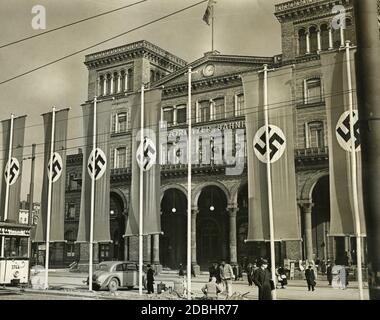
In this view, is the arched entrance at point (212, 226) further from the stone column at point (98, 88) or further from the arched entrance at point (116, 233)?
the stone column at point (98, 88)

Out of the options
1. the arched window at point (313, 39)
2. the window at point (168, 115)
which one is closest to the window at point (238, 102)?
the window at point (168, 115)

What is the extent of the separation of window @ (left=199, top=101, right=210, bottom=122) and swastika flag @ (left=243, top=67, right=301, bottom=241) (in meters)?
18.0

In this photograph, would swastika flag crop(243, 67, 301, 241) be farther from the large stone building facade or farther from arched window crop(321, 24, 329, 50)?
arched window crop(321, 24, 329, 50)

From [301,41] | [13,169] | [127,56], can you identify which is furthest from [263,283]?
[127,56]

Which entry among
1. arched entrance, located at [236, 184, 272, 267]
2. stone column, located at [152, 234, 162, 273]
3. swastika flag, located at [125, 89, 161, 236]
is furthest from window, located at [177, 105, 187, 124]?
swastika flag, located at [125, 89, 161, 236]

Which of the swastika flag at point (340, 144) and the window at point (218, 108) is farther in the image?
the window at point (218, 108)

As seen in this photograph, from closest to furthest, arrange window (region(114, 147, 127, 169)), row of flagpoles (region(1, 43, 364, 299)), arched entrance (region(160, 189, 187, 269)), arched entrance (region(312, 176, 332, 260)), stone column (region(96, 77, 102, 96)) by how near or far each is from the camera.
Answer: row of flagpoles (region(1, 43, 364, 299)) → stone column (region(96, 77, 102, 96)) → arched entrance (region(312, 176, 332, 260)) → arched entrance (region(160, 189, 187, 269)) → window (region(114, 147, 127, 169))

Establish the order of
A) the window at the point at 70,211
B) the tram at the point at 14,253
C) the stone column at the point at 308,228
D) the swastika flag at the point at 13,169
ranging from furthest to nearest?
the window at the point at 70,211 → the stone column at the point at 308,228 → the swastika flag at the point at 13,169 → the tram at the point at 14,253

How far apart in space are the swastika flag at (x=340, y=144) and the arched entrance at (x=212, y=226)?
19212 millimetres

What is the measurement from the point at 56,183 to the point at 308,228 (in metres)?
13.8

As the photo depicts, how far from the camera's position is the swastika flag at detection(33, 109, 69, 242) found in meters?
17.5

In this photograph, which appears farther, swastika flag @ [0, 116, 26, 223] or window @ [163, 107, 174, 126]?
window @ [163, 107, 174, 126]

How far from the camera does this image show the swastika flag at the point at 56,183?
57.4 ft
